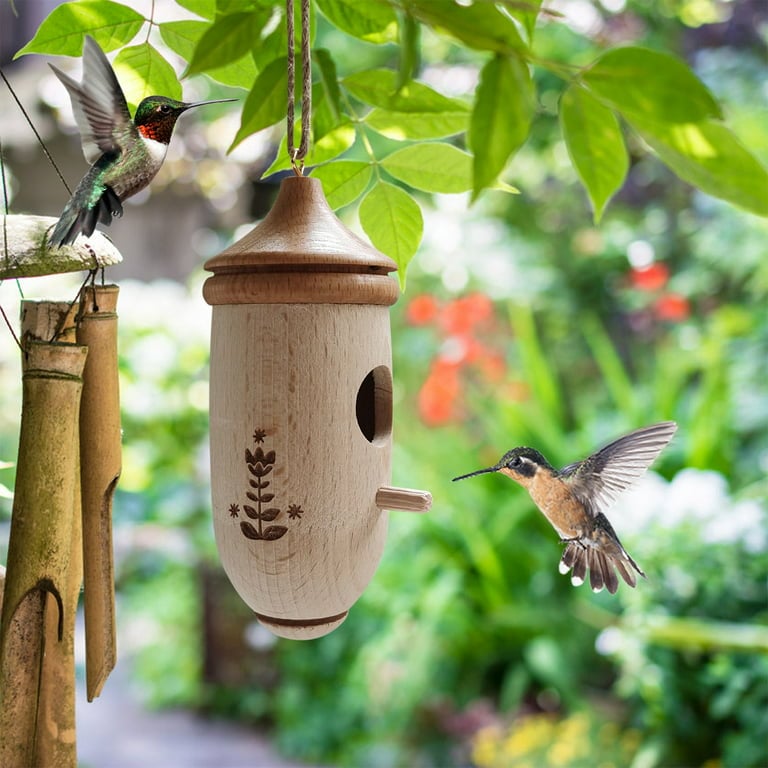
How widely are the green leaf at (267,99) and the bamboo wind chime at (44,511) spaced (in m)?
0.14

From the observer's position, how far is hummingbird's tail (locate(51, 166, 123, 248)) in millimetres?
497

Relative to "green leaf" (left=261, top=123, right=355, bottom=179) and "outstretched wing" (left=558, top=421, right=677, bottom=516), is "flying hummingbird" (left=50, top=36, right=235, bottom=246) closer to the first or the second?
"green leaf" (left=261, top=123, right=355, bottom=179)

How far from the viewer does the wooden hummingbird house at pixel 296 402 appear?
0.56 meters

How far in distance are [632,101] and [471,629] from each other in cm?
202

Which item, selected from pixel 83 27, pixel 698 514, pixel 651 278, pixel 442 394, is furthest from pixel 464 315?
pixel 83 27

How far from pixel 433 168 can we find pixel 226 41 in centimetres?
25

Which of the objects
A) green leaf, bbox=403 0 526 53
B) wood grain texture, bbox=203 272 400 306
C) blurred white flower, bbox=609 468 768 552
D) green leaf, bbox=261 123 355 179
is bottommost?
green leaf, bbox=403 0 526 53

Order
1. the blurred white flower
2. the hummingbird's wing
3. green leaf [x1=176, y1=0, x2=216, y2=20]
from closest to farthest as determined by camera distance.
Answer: the hummingbird's wing < green leaf [x1=176, y1=0, x2=216, y2=20] < the blurred white flower

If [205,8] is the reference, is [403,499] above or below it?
below

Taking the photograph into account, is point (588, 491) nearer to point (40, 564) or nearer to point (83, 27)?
point (40, 564)

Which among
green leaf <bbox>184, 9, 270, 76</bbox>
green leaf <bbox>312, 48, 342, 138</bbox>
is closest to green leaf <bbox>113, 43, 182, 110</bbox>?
green leaf <bbox>312, 48, 342, 138</bbox>

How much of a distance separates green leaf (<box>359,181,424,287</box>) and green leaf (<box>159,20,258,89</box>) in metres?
0.12

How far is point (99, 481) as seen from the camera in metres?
0.56

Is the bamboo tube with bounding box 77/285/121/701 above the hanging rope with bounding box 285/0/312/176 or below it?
below
